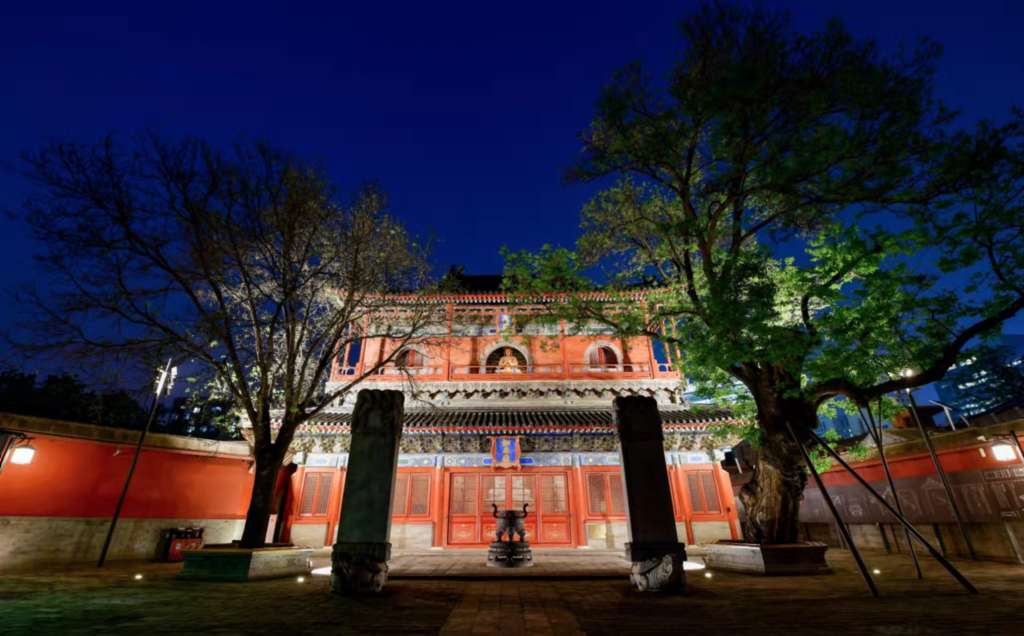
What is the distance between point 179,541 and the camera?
414 inches

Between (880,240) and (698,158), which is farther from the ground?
(698,158)

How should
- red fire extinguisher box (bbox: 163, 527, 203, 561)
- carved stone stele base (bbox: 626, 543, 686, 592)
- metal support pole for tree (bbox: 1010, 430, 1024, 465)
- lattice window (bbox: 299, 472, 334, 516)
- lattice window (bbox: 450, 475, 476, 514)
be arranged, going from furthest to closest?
1. lattice window (bbox: 450, 475, 476, 514)
2. lattice window (bbox: 299, 472, 334, 516)
3. red fire extinguisher box (bbox: 163, 527, 203, 561)
4. metal support pole for tree (bbox: 1010, 430, 1024, 465)
5. carved stone stele base (bbox: 626, 543, 686, 592)

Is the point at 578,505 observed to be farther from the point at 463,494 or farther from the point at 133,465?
the point at 133,465

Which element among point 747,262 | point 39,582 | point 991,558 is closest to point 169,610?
point 39,582

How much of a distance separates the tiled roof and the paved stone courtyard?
16.8 ft

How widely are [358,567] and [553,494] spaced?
334 inches

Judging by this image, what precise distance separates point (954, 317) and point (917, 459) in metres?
5.30

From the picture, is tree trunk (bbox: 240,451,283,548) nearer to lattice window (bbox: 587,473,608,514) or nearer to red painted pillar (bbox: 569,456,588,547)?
red painted pillar (bbox: 569,456,588,547)

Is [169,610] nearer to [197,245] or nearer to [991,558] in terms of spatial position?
[197,245]

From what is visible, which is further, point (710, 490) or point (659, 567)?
point (710, 490)

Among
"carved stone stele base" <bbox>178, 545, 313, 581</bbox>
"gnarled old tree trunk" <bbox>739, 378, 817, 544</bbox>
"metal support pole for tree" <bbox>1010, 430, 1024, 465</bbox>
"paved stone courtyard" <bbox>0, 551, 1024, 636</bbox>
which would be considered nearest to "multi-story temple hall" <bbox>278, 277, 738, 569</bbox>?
"gnarled old tree trunk" <bbox>739, 378, 817, 544</bbox>

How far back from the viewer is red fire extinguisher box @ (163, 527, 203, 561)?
10.4 m

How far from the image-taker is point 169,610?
15.7 ft

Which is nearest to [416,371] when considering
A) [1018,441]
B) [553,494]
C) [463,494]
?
[463,494]
